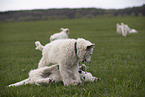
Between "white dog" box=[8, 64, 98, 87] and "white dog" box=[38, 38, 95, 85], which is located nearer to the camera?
"white dog" box=[38, 38, 95, 85]

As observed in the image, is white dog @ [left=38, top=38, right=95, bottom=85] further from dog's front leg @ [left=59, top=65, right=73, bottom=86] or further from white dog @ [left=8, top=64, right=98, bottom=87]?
white dog @ [left=8, top=64, right=98, bottom=87]

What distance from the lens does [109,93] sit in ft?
13.0

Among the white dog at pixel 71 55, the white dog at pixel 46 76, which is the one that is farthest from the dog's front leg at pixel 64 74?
the white dog at pixel 46 76

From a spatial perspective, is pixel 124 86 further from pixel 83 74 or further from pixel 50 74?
pixel 50 74

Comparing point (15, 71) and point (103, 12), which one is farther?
point (103, 12)

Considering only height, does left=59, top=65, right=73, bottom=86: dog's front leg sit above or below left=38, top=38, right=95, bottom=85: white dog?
below

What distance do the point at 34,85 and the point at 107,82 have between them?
1879mm

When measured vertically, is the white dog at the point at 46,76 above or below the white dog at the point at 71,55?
below

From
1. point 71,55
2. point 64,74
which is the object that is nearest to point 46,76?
point 64,74

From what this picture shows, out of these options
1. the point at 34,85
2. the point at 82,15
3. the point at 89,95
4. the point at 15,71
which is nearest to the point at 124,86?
the point at 89,95

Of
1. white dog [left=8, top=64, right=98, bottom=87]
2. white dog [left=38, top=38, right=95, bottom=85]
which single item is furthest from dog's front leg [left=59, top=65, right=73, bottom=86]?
white dog [left=8, top=64, right=98, bottom=87]

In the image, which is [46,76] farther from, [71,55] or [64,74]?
[71,55]

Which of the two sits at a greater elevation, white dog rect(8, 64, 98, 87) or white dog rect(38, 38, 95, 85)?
white dog rect(38, 38, 95, 85)

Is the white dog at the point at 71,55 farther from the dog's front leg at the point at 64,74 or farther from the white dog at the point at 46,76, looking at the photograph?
the white dog at the point at 46,76
